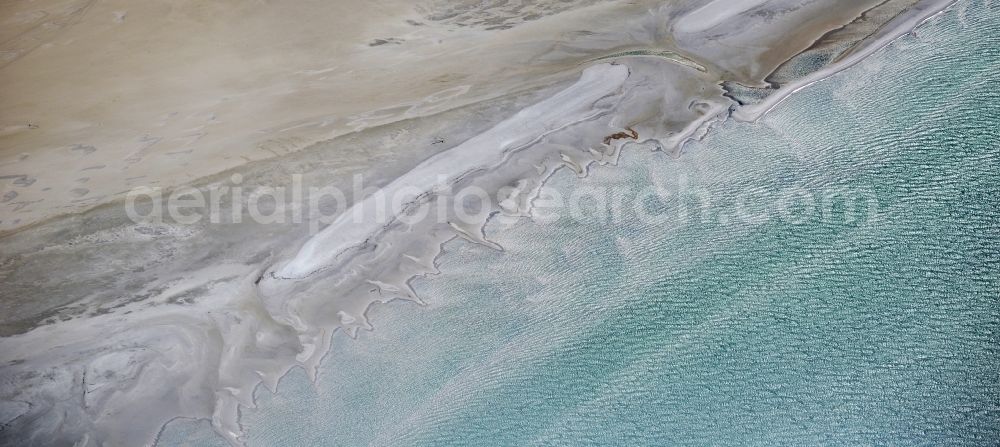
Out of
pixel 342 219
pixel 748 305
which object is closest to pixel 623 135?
pixel 748 305

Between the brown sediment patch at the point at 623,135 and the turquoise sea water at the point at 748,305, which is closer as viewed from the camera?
the turquoise sea water at the point at 748,305

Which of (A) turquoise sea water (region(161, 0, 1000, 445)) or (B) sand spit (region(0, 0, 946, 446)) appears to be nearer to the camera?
(A) turquoise sea water (region(161, 0, 1000, 445))

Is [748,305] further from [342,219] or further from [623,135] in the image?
[342,219]

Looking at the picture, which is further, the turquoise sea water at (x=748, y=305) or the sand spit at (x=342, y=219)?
the sand spit at (x=342, y=219)

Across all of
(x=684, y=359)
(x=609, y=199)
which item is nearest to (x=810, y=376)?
(x=684, y=359)

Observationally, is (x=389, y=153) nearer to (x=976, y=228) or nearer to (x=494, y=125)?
(x=494, y=125)
